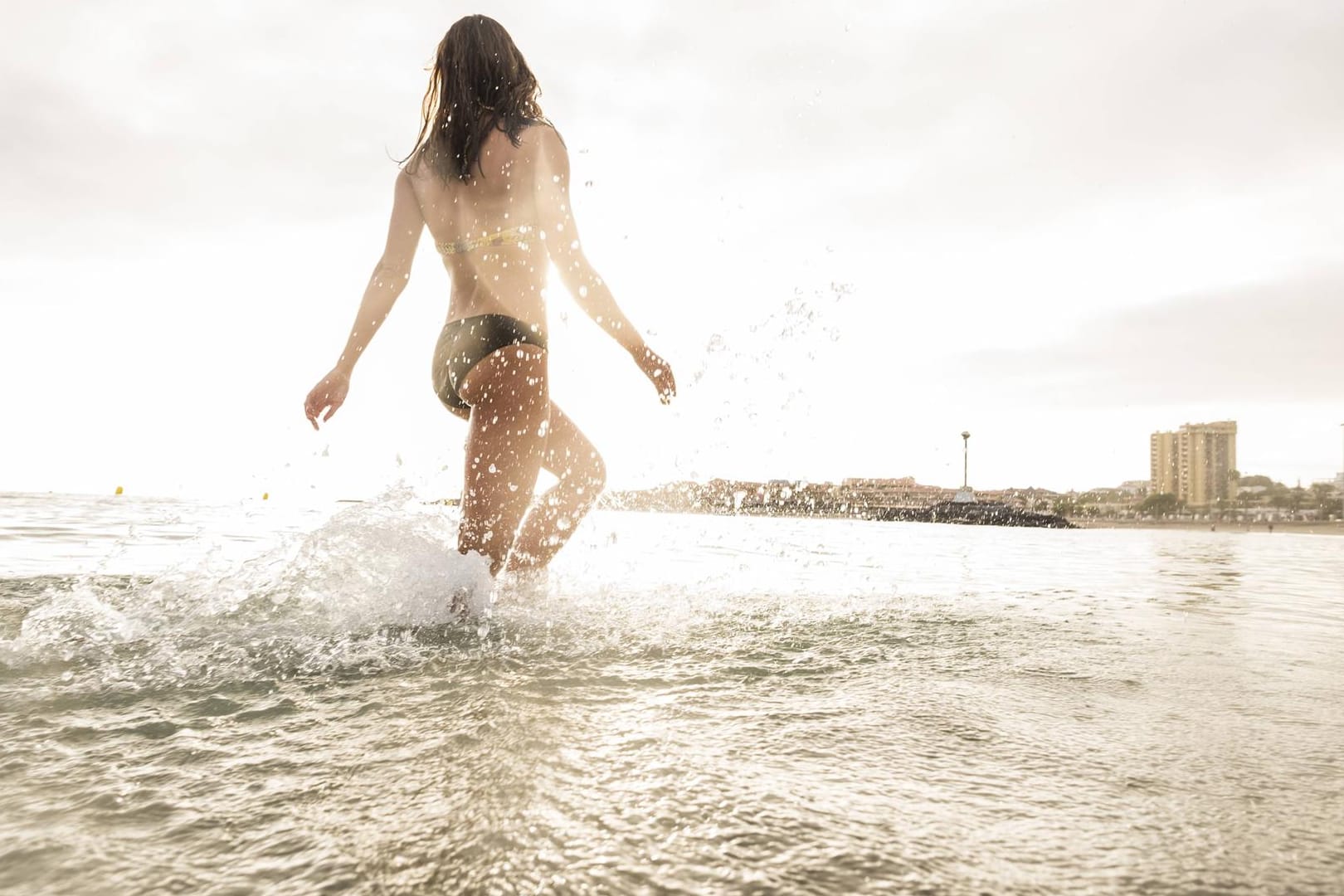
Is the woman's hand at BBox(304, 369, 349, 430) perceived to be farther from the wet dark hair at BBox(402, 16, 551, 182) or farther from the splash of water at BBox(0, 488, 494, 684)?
the wet dark hair at BBox(402, 16, 551, 182)

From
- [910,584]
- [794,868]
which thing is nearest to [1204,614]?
[910,584]

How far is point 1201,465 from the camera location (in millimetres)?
111000

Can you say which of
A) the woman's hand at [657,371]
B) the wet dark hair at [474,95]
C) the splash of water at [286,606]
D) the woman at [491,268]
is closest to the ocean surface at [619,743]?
the splash of water at [286,606]

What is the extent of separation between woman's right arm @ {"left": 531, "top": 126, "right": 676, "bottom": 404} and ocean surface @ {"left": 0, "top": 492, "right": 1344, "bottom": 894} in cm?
99

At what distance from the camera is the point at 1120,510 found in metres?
102

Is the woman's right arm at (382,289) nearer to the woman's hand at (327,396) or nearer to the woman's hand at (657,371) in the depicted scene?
the woman's hand at (327,396)

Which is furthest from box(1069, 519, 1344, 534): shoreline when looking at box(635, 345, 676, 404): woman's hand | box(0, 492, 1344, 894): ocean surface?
box(0, 492, 1344, 894): ocean surface

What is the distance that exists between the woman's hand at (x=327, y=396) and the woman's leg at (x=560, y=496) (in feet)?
2.62

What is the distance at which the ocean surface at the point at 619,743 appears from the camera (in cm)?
95

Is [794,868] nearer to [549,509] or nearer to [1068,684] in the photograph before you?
[1068,684]

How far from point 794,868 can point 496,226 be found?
252 centimetres

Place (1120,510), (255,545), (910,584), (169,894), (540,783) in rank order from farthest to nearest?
(1120,510) < (255,545) < (910,584) < (540,783) < (169,894)

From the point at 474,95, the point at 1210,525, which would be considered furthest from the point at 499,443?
the point at 1210,525

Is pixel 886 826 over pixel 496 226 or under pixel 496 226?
under
